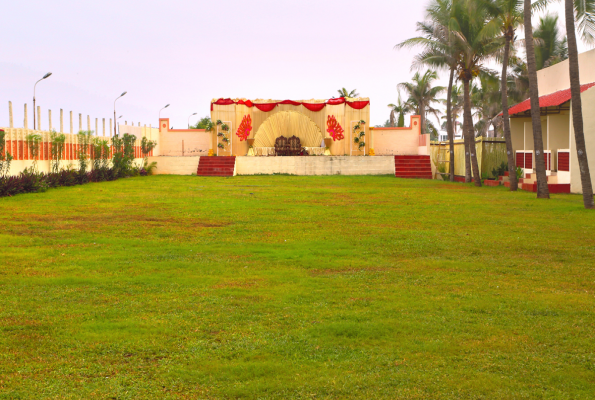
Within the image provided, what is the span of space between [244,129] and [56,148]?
17.4 m

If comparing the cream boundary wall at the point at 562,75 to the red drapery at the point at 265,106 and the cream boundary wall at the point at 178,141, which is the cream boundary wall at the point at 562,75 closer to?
the red drapery at the point at 265,106

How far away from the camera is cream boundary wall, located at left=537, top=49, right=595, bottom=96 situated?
21.3 m

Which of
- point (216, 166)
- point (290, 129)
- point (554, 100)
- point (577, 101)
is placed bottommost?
point (216, 166)

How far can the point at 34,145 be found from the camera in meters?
22.4

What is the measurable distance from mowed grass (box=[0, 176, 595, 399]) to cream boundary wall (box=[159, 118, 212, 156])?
30813 millimetres

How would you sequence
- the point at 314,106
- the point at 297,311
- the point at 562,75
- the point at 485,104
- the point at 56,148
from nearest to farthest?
1. the point at 297,311
2. the point at 56,148
3. the point at 562,75
4. the point at 314,106
5. the point at 485,104

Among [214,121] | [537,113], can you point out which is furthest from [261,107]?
[537,113]

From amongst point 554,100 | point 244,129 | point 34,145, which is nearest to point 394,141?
point 244,129

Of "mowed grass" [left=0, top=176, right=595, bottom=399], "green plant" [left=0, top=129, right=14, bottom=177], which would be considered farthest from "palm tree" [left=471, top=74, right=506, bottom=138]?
"mowed grass" [left=0, top=176, right=595, bottom=399]

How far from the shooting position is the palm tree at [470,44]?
74.5ft

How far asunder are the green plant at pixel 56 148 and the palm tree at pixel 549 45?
2671 cm

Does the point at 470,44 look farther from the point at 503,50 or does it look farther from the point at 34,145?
the point at 34,145

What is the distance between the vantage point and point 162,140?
42594 millimetres

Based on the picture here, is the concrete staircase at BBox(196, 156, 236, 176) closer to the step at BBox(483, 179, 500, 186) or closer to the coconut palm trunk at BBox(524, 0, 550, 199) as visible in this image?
the step at BBox(483, 179, 500, 186)
